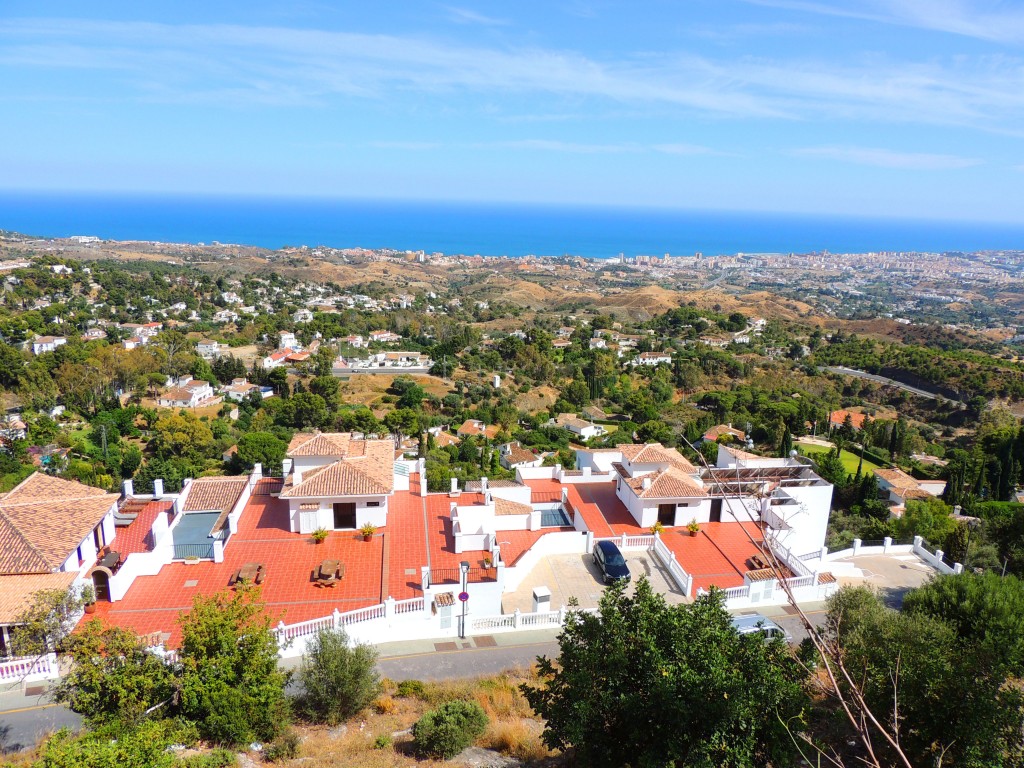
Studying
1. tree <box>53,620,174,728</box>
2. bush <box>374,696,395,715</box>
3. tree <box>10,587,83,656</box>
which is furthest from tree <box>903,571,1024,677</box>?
tree <box>10,587,83,656</box>

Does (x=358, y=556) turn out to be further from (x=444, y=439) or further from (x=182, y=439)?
(x=444, y=439)

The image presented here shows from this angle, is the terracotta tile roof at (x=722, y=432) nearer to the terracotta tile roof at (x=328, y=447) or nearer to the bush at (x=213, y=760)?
the terracotta tile roof at (x=328, y=447)

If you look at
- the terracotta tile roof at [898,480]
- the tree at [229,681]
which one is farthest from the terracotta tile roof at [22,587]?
the terracotta tile roof at [898,480]

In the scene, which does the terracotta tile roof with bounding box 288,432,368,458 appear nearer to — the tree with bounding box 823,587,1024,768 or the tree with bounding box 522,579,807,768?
the tree with bounding box 522,579,807,768

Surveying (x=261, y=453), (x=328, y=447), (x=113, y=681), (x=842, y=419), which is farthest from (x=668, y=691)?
(x=842, y=419)

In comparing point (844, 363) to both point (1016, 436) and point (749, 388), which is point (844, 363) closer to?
point (749, 388)

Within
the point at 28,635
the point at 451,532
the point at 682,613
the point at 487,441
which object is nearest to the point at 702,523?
the point at 451,532
